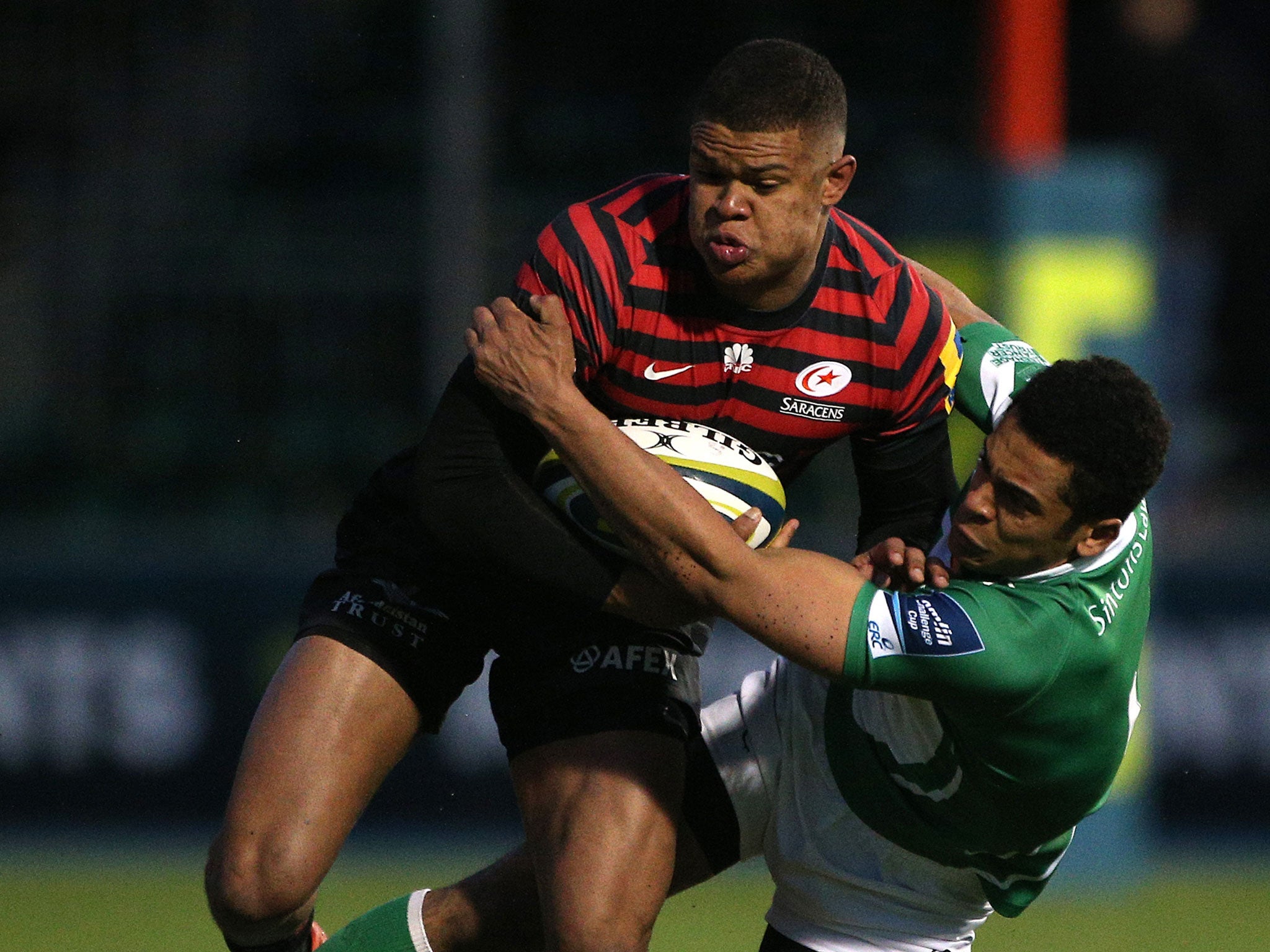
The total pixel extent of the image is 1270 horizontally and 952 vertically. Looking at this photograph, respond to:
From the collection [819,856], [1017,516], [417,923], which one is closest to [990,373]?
[1017,516]

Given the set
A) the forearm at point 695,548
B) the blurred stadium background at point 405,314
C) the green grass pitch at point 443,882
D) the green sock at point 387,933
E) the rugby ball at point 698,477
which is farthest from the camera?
the blurred stadium background at point 405,314

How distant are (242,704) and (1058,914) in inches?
139

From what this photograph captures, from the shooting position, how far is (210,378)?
10.1 meters

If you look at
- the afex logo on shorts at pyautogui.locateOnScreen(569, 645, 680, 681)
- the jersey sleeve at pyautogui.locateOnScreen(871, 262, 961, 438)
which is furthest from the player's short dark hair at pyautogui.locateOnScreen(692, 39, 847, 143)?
the afex logo on shorts at pyautogui.locateOnScreen(569, 645, 680, 681)

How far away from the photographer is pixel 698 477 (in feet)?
12.4

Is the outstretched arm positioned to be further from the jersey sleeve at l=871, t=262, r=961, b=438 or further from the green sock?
the green sock

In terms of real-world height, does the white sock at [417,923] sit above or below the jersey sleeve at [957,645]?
below

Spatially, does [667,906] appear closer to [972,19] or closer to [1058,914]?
[1058,914]

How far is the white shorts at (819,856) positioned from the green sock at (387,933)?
0.76 m

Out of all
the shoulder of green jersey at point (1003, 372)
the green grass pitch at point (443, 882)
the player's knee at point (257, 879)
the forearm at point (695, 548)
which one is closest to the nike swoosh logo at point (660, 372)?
the forearm at point (695, 548)

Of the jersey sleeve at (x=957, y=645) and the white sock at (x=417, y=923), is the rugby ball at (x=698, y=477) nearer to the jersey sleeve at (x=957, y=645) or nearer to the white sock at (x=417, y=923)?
the jersey sleeve at (x=957, y=645)

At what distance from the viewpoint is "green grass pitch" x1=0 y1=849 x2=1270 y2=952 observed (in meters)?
6.52

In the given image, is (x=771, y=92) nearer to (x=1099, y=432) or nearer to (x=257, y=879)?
(x=1099, y=432)

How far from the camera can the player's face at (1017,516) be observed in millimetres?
3572
